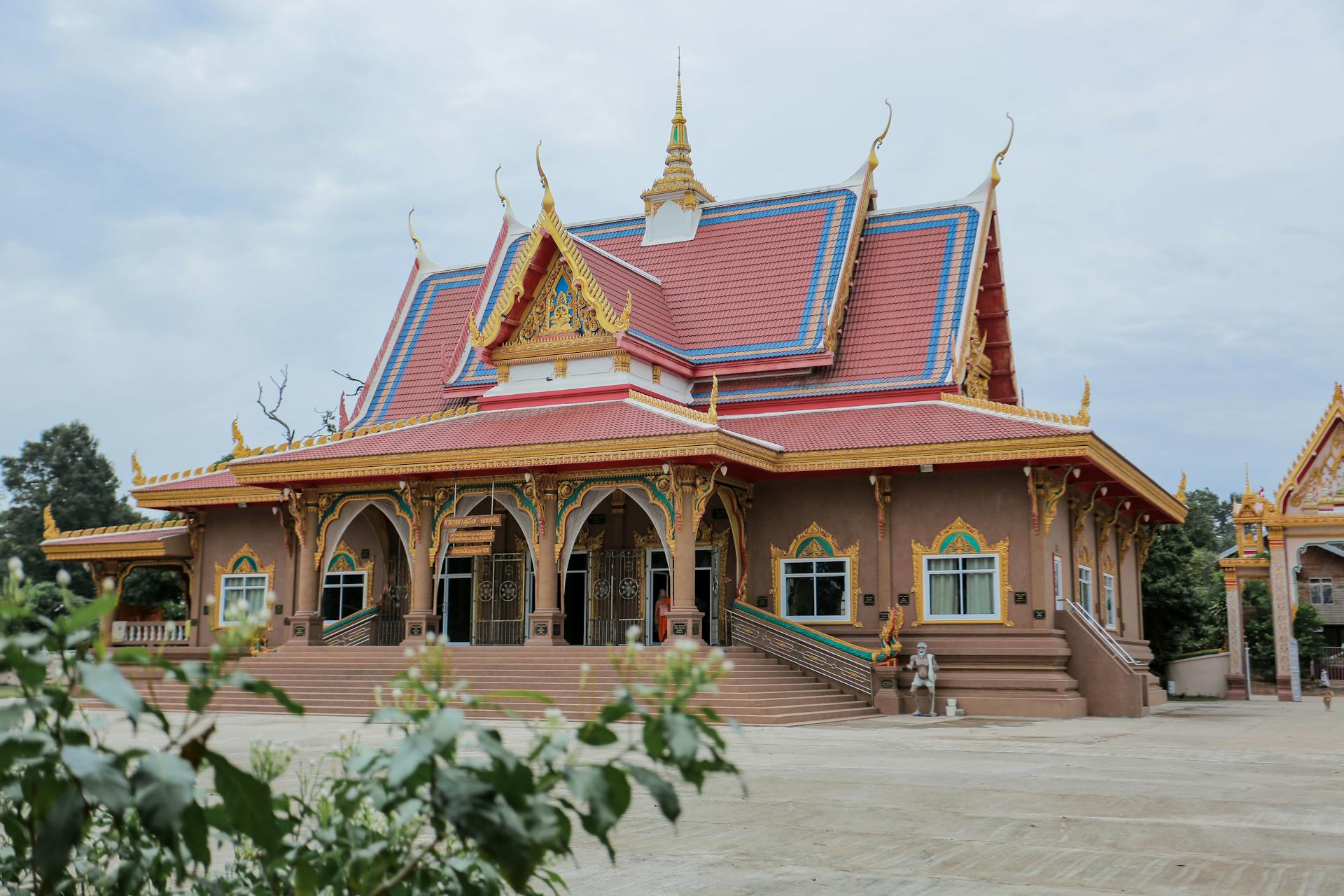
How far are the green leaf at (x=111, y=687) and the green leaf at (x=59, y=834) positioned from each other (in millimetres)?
228

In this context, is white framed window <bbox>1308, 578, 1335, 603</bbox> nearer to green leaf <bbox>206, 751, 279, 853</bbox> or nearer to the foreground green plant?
the foreground green plant

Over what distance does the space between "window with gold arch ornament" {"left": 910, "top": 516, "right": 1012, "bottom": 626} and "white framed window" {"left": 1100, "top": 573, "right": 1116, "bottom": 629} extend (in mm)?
4342

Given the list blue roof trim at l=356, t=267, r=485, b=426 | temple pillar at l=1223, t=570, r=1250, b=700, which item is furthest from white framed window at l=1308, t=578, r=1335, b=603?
blue roof trim at l=356, t=267, r=485, b=426

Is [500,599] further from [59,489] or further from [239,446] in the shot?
[59,489]

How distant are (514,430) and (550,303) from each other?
9.40 ft

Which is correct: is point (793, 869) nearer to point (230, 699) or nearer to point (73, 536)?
point (230, 699)

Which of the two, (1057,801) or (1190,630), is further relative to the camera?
(1190,630)

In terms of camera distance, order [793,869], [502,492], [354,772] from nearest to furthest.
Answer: [354,772]
[793,869]
[502,492]

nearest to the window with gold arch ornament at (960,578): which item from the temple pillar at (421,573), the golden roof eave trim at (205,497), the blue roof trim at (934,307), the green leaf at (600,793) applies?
the blue roof trim at (934,307)

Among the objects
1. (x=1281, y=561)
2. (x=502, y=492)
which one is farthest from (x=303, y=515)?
(x=1281, y=561)

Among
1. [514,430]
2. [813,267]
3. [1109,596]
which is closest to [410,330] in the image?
[514,430]

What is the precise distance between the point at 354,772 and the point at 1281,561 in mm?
26860

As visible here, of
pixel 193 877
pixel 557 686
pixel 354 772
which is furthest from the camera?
pixel 557 686

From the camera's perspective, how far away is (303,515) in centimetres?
2138
